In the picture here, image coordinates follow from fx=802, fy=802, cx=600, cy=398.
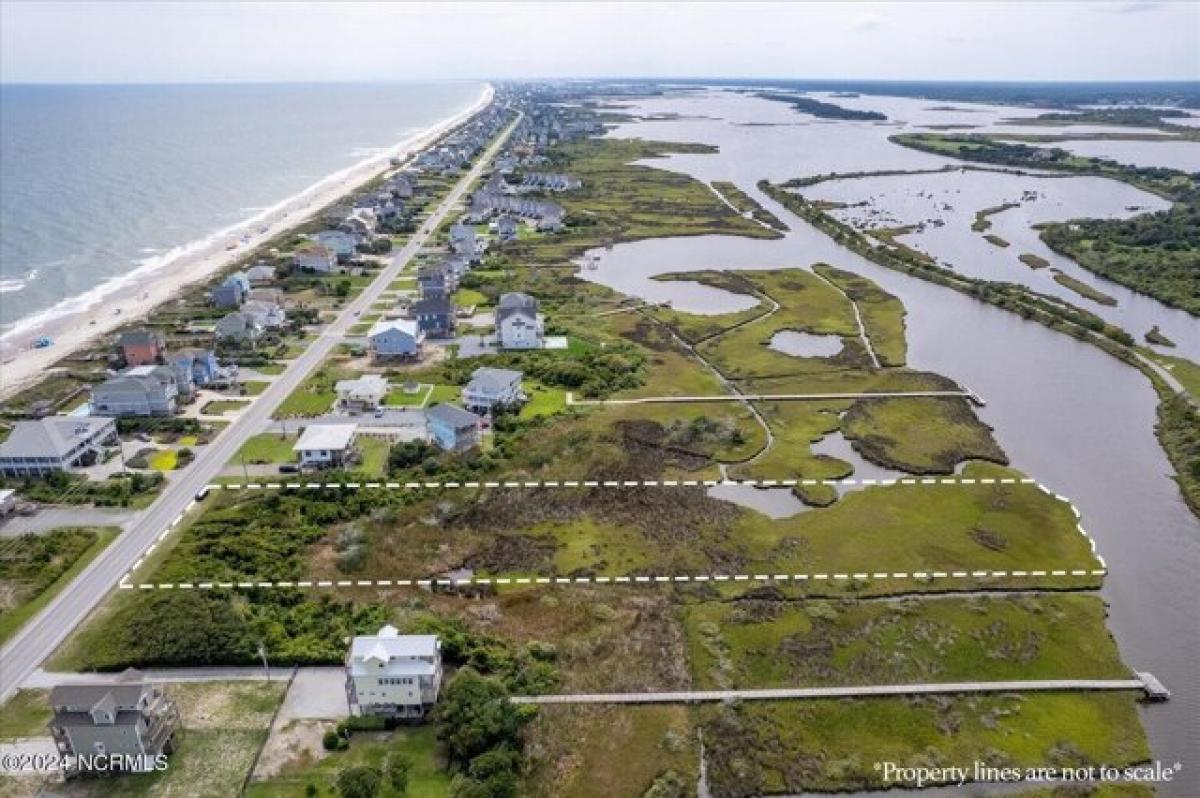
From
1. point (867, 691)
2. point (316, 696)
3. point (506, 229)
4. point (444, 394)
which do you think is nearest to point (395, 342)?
point (444, 394)

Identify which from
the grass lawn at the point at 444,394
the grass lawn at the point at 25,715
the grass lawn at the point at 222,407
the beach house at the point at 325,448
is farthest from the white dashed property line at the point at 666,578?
the grass lawn at the point at 222,407

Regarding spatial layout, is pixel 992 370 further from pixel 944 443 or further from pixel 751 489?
pixel 751 489

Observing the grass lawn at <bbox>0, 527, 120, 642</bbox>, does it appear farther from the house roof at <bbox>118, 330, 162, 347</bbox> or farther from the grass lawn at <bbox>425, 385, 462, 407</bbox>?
the house roof at <bbox>118, 330, 162, 347</bbox>

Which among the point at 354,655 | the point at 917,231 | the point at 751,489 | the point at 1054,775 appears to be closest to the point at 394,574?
the point at 354,655

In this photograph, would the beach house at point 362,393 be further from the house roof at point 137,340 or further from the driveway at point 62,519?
the house roof at point 137,340

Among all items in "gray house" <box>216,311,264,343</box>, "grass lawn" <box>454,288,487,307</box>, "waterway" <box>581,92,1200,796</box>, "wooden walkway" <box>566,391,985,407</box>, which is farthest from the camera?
"grass lawn" <box>454,288,487,307</box>

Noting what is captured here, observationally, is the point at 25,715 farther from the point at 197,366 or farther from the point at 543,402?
the point at 543,402

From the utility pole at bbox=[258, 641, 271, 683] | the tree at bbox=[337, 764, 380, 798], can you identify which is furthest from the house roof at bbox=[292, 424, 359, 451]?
the tree at bbox=[337, 764, 380, 798]
